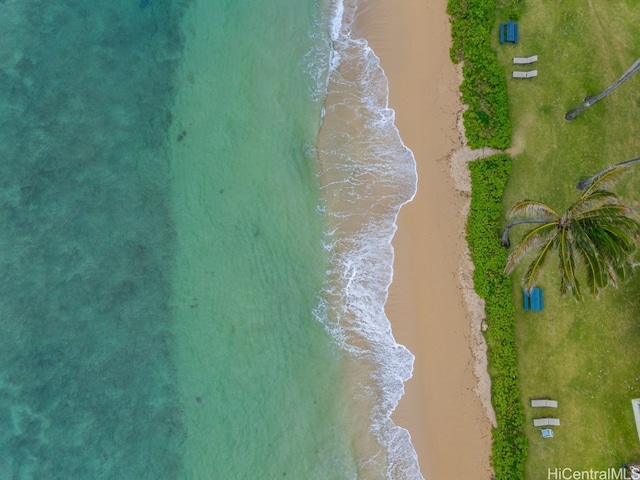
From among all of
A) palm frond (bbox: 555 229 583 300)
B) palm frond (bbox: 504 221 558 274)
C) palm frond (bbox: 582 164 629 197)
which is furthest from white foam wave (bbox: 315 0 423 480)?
palm frond (bbox: 582 164 629 197)

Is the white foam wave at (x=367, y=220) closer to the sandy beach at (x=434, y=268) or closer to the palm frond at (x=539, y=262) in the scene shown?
the sandy beach at (x=434, y=268)

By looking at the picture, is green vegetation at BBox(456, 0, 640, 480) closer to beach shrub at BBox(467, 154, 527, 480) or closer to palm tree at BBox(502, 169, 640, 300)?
A: beach shrub at BBox(467, 154, 527, 480)

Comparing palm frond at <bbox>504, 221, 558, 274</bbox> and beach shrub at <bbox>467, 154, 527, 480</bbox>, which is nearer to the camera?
palm frond at <bbox>504, 221, 558, 274</bbox>

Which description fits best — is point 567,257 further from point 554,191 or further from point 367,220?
point 367,220

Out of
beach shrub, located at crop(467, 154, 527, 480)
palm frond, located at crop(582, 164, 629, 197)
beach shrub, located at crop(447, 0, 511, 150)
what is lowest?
beach shrub, located at crop(467, 154, 527, 480)

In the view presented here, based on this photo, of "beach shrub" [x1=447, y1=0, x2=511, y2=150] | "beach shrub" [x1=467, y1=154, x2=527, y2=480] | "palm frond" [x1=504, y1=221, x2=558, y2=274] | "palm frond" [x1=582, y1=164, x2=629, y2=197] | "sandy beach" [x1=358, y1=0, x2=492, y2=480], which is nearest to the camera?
"palm frond" [x1=582, y1=164, x2=629, y2=197]

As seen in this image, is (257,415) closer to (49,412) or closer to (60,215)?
(49,412)

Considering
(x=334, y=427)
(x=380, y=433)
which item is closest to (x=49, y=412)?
(x=334, y=427)

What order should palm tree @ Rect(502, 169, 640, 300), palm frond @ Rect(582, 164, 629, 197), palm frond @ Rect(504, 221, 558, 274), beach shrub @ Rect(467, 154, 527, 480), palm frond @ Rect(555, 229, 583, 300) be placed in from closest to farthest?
palm tree @ Rect(502, 169, 640, 300) → palm frond @ Rect(555, 229, 583, 300) → palm frond @ Rect(582, 164, 629, 197) → palm frond @ Rect(504, 221, 558, 274) → beach shrub @ Rect(467, 154, 527, 480)
